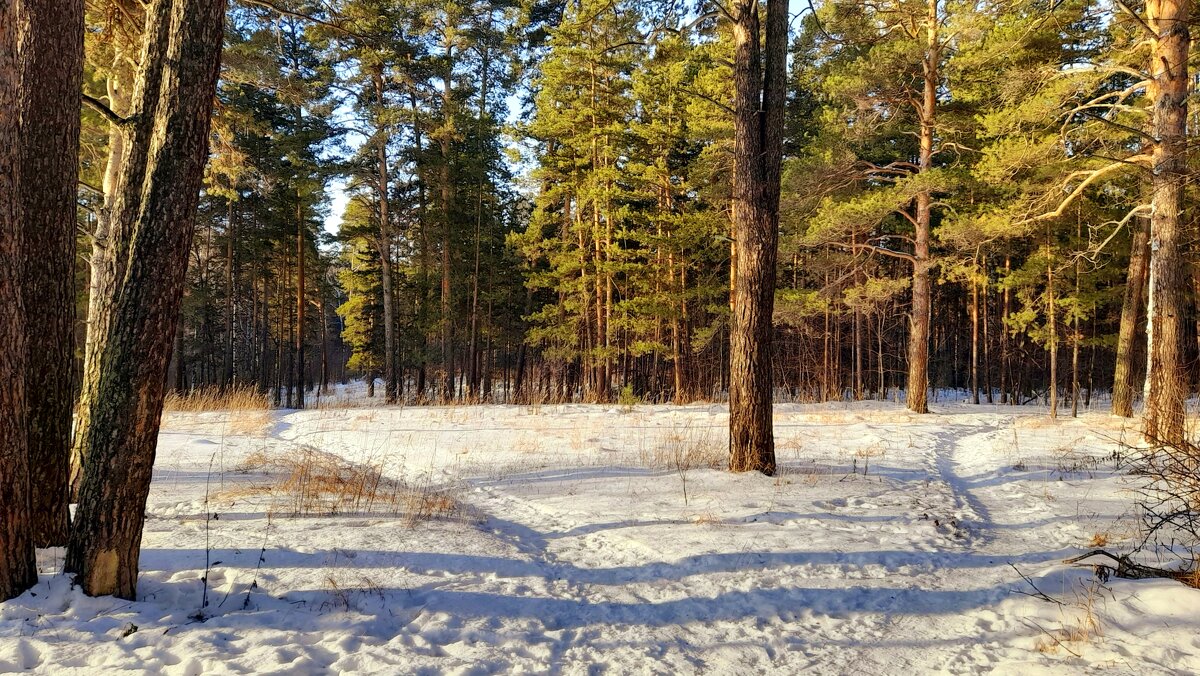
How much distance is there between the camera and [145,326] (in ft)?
10.3

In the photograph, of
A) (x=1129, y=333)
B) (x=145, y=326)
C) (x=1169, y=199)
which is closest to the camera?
(x=145, y=326)

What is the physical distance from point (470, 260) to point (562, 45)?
11.1m

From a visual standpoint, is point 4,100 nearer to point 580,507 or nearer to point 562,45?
point 580,507

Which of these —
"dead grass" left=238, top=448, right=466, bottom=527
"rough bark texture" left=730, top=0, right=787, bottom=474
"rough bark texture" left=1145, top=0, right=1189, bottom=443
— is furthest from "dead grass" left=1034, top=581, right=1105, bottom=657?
"rough bark texture" left=1145, top=0, right=1189, bottom=443

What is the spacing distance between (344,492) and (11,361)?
10.5ft

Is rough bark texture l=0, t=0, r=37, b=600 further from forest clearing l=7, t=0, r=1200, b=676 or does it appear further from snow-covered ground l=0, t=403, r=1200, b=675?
snow-covered ground l=0, t=403, r=1200, b=675

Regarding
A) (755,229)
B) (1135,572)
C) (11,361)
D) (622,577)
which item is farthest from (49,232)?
(1135,572)

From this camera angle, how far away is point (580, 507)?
5.70m

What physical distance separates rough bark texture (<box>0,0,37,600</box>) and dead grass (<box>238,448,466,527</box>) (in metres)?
2.16

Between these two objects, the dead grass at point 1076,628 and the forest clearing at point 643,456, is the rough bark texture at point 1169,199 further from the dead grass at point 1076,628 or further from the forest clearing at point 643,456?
the dead grass at point 1076,628

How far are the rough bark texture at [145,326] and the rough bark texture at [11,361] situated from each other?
0.23 m

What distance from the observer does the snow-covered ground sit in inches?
117

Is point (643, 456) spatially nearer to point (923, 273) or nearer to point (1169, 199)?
point (1169, 199)

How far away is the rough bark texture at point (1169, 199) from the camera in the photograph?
8688mm
